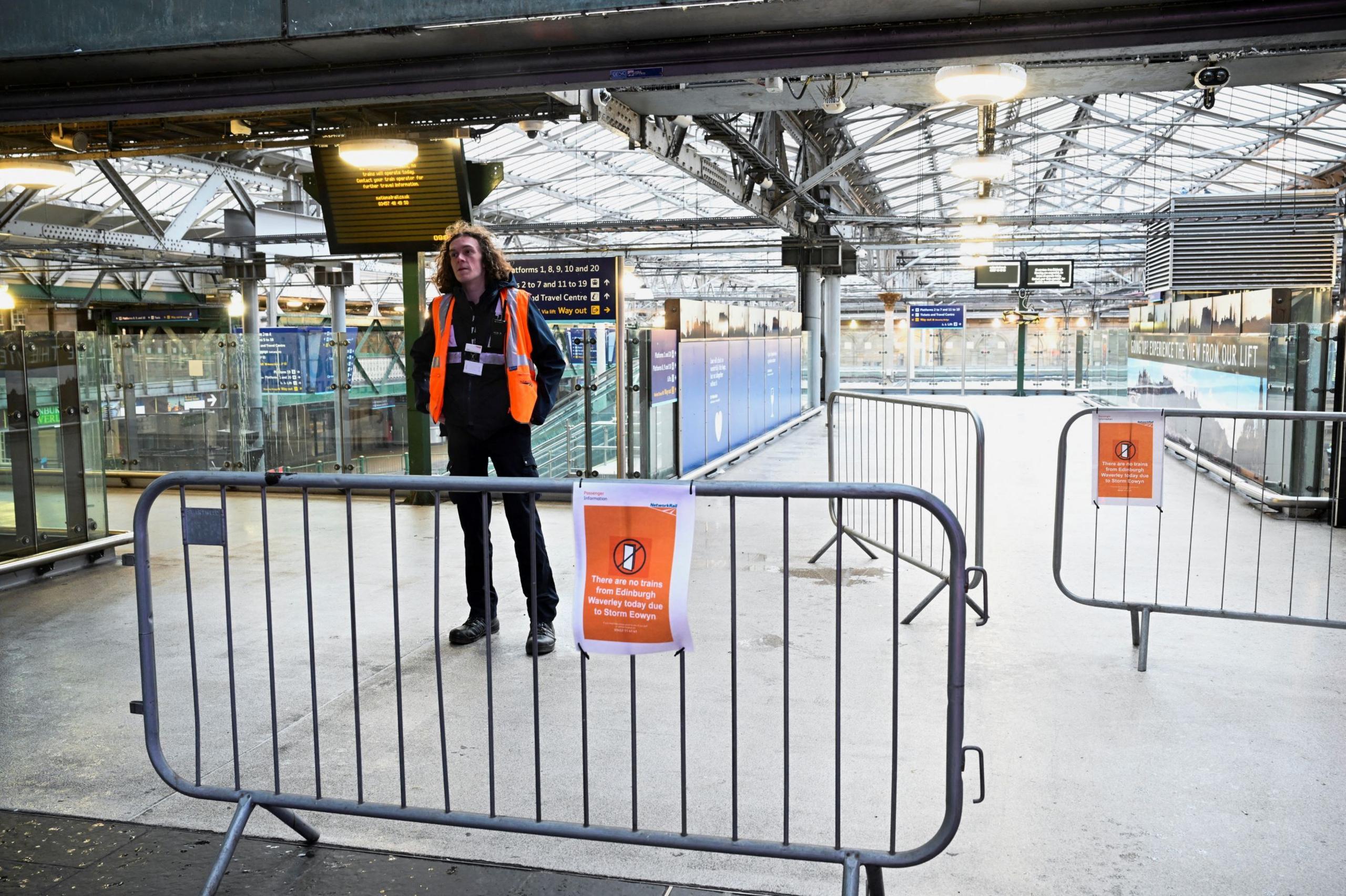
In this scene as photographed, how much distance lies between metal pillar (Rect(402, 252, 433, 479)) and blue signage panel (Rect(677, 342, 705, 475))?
2.79 metres

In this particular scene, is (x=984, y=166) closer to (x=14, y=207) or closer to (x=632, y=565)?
(x=632, y=565)

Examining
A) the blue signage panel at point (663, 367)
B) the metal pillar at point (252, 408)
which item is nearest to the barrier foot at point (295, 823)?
the blue signage panel at point (663, 367)

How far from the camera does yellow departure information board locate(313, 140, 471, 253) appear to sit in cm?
868

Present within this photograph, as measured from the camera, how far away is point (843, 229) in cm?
2659

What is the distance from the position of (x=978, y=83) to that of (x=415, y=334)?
556 centimetres

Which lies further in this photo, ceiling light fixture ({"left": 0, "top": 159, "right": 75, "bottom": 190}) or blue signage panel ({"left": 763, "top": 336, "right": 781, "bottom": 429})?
blue signage panel ({"left": 763, "top": 336, "right": 781, "bottom": 429})

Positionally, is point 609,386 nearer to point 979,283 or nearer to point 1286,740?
point 1286,740

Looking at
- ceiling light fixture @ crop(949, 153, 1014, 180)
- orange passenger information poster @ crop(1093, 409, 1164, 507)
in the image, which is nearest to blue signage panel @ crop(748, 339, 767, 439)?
ceiling light fixture @ crop(949, 153, 1014, 180)

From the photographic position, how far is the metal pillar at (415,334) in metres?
9.55

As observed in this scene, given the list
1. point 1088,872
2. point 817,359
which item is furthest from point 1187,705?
point 817,359

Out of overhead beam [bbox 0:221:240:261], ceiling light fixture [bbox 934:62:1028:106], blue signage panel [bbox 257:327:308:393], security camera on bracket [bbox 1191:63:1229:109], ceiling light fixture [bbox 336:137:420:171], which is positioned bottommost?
blue signage panel [bbox 257:327:308:393]

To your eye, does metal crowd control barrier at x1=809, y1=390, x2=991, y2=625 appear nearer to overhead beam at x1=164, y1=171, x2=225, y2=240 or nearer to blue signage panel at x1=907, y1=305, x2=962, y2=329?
overhead beam at x1=164, y1=171, x2=225, y2=240

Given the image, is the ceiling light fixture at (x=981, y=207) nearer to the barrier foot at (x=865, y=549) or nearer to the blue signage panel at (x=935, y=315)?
the blue signage panel at (x=935, y=315)

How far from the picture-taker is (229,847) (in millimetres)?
3178
